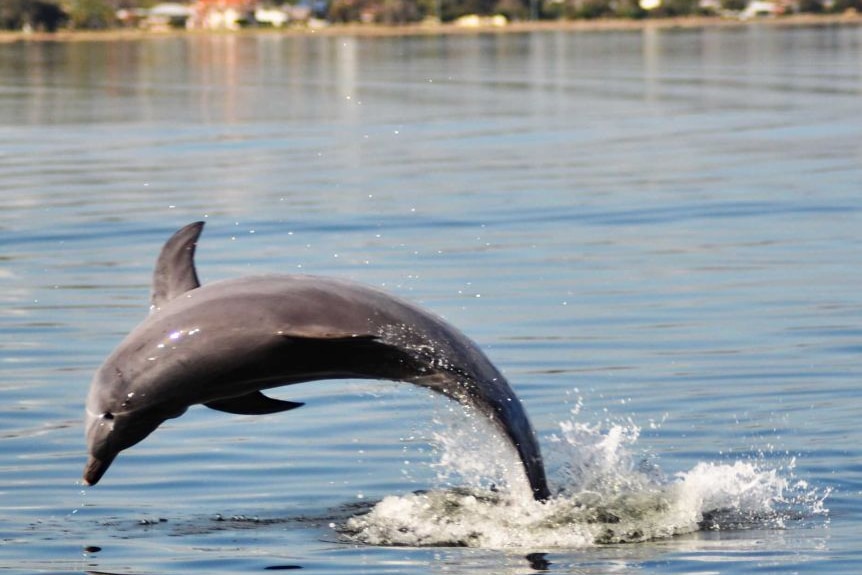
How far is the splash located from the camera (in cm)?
1073

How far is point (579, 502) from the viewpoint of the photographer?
11227 mm

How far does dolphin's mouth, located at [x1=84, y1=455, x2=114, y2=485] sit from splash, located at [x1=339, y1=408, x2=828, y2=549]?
1.68 meters

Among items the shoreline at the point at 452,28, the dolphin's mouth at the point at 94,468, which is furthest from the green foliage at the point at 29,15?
the dolphin's mouth at the point at 94,468

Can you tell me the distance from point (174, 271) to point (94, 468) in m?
1.17

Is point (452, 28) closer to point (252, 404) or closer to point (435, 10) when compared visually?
point (435, 10)

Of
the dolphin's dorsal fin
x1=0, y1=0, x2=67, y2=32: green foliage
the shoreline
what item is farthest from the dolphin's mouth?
x1=0, y1=0, x2=67, y2=32: green foliage

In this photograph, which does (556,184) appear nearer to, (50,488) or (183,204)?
(183,204)

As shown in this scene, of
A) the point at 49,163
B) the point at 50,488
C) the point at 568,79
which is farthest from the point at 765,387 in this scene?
the point at 568,79

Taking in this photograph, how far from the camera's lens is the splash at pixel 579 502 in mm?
10734

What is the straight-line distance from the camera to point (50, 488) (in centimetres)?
1226

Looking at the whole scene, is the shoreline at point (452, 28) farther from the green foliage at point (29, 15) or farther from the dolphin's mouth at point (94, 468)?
the dolphin's mouth at point (94, 468)

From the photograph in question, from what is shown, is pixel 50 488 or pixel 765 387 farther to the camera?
pixel 765 387

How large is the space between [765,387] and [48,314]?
24.8 feet

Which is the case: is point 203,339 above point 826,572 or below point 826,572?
above
